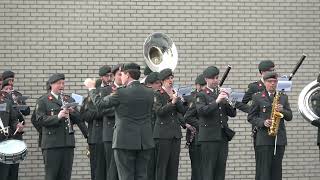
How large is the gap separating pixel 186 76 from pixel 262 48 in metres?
1.57

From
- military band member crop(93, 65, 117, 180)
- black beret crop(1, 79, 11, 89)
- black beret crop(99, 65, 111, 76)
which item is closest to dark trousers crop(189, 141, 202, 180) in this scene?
A: military band member crop(93, 65, 117, 180)

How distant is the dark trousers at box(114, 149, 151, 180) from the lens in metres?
11.4

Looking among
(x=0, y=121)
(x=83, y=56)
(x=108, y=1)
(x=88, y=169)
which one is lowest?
(x=88, y=169)

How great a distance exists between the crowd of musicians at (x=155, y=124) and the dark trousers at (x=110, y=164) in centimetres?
2

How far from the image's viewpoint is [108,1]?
48.9 ft

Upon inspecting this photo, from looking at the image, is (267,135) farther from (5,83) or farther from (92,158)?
(5,83)

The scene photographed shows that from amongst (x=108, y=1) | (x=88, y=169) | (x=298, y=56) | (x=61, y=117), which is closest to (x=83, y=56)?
(x=108, y=1)

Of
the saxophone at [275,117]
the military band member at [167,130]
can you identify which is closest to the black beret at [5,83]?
the military band member at [167,130]

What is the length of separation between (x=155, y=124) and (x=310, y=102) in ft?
8.39

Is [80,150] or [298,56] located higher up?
[298,56]

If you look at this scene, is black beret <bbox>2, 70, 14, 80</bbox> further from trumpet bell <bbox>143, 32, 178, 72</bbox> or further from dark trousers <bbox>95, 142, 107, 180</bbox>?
trumpet bell <bbox>143, 32, 178, 72</bbox>

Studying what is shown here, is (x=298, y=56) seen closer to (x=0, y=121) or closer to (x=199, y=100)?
(x=199, y=100)

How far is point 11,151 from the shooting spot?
1244 cm

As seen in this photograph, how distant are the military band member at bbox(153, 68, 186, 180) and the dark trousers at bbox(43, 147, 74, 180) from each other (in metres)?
1.46
